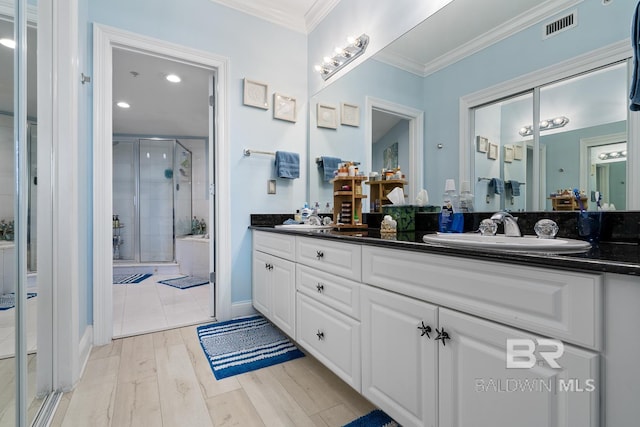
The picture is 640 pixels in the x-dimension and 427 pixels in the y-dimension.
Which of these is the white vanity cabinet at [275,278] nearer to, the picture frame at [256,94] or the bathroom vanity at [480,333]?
the bathroom vanity at [480,333]

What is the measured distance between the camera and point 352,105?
2.19 m

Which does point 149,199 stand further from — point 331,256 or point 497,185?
point 497,185

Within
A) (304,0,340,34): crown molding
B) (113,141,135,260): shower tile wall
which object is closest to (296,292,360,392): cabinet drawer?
(304,0,340,34): crown molding

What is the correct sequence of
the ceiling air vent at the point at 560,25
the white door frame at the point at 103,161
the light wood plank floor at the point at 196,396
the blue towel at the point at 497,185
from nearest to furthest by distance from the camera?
1. the ceiling air vent at the point at 560,25
2. the light wood plank floor at the point at 196,396
3. the blue towel at the point at 497,185
4. the white door frame at the point at 103,161

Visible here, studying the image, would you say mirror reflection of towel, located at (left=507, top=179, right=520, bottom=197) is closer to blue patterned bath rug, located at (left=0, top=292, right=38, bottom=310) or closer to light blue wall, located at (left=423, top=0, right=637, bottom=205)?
light blue wall, located at (left=423, top=0, right=637, bottom=205)

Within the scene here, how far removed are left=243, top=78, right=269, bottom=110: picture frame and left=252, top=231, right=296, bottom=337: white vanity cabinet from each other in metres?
1.04

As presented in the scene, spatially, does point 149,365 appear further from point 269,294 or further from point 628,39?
point 628,39

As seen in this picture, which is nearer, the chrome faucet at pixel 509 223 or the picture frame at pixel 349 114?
the chrome faucet at pixel 509 223

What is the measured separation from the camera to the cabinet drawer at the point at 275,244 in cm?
171

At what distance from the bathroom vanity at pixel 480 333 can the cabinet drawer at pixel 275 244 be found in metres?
0.35

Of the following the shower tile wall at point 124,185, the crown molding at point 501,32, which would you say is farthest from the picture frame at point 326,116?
the shower tile wall at point 124,185

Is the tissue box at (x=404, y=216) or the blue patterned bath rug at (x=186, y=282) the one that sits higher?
the tissue box at (x=404, y=216)

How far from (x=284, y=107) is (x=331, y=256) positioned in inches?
65.1

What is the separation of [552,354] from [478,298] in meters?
0.18
